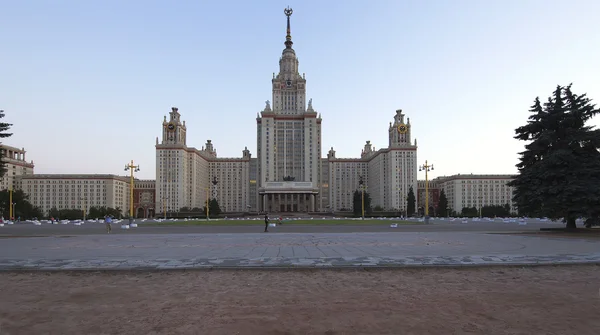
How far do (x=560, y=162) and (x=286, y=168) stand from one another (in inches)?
4534

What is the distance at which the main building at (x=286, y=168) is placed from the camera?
132625 millimetres

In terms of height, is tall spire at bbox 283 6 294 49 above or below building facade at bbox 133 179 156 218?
above

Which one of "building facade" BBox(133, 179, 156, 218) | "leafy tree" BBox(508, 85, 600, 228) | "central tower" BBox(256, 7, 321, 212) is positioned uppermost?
"central tower" BBox(256, 7, 321, 212)

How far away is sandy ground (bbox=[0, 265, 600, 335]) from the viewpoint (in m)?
6.40

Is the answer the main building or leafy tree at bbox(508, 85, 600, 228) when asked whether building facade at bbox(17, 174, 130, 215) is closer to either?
the main building

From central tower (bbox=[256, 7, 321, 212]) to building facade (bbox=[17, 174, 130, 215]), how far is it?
2279 inches

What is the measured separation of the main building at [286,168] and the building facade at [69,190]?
3297 centimetres

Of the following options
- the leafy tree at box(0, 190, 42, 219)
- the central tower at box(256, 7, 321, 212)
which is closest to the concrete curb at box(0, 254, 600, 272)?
the leafy tree at box(0, 190, 42, 219)

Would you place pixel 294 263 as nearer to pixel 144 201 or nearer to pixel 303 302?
pixel 303 302

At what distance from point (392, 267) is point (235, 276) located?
4.64 meters

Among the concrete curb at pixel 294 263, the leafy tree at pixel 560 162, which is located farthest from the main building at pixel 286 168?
the concrete curb at pixel 294 263

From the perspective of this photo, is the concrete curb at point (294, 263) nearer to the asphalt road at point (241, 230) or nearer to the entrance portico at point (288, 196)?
the asphalt road at point (241, 230)

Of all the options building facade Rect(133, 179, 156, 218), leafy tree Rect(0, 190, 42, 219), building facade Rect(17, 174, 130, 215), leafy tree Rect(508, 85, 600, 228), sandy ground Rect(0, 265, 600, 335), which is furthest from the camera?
building facade Rect(133, 179, 156, 218)

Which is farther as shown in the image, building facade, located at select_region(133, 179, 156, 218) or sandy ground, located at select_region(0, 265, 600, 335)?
building facade, located at select_region(133, 179, 156, 218)
